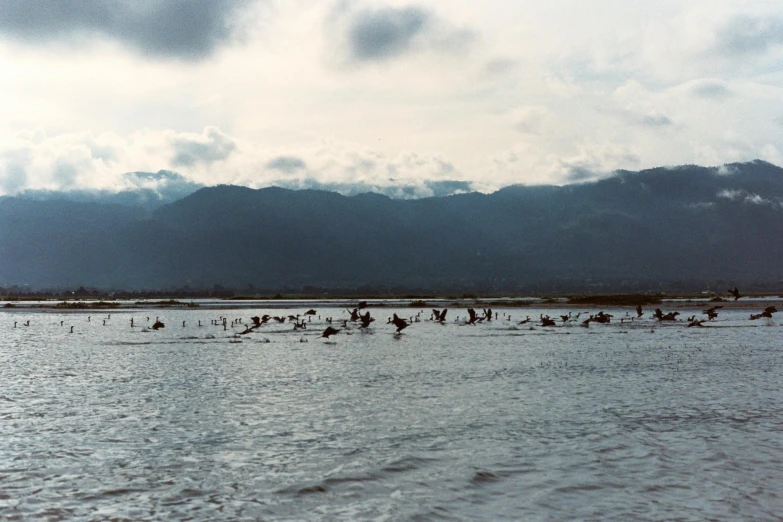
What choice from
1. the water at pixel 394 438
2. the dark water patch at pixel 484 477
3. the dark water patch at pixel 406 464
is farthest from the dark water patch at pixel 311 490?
the dark water patch at pixel 484 477

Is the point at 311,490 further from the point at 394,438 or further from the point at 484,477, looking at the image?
the point at 394,438

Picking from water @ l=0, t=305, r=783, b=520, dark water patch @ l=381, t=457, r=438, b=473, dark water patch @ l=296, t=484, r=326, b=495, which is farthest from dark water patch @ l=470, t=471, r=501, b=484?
dark water patch @ l=296, t=484, r=326, b=495

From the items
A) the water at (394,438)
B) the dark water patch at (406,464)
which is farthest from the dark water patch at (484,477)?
the dark water patch at (406,464)

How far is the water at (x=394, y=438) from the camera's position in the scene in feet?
54.3

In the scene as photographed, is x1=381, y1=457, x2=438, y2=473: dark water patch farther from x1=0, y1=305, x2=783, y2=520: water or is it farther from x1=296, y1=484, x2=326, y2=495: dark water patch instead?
x1=296, y1=484, x2=326, y2=495: dark water patch

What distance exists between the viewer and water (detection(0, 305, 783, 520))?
54.3 ft

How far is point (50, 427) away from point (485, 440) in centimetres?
1439

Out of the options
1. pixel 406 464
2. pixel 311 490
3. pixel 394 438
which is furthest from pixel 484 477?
pixel 394 438

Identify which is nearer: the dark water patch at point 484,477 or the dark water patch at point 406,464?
the dark water patch at point 484,477

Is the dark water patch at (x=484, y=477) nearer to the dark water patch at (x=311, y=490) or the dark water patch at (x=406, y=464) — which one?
the dark water patch at (x=406, y=464)

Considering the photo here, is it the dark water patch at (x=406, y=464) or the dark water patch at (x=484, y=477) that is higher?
the dark water patch at (x=406, y=464)

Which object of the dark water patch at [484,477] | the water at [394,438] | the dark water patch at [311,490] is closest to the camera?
the water at [394,438]

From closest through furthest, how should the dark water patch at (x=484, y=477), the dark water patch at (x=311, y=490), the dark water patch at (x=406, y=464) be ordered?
1. the dark water patch at (x=311, y=490)
2. the dark water patch at (x=484, y=477)
3. the dark water patch at (x=406, y=464)

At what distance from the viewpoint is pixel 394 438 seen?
76.0ft
